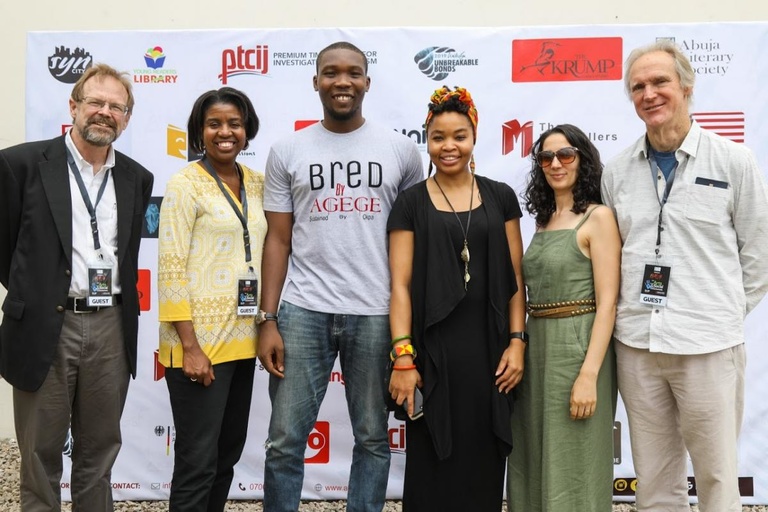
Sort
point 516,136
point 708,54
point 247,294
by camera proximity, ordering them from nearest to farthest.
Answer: point 247,294
point 708,54
point 516,136

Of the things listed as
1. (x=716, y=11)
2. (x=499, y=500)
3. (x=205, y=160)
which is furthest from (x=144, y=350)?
(x=716, y=11)

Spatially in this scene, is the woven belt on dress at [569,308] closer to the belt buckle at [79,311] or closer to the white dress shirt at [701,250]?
the white dress shirt at [701,250]

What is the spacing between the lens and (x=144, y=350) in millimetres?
3562

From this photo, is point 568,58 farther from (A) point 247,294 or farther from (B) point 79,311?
(B) point 79,311

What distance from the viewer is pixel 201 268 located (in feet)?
8.01

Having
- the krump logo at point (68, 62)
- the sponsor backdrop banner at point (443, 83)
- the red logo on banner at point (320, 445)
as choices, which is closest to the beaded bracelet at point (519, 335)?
the sponsor backdrop banner at point (443, 83)

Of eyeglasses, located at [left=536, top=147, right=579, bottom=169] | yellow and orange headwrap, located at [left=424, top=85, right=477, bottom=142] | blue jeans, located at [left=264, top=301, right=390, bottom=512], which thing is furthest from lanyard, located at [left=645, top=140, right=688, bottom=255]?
blue jeans, located at [left=264, top=301, right=390, bottom=512]

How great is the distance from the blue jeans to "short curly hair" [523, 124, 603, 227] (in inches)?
28.2

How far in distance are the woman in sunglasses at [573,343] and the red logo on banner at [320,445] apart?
4.83 feet

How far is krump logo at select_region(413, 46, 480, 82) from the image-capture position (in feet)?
11.2

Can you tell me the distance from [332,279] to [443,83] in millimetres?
1419

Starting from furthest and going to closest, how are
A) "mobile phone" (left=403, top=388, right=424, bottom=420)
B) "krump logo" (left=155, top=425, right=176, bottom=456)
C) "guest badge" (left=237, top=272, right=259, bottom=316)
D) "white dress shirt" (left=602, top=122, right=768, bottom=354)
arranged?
1. "krump logo" (left=155, top=425, right=176, bottom=456)
2. "guest badge" (left=237, top=272, right=259, bottom=316)
3. "mobile phone" (left=403, top=388, right=424, bottom=420)
4. "white dress shirt" (left=602, top=122, right=768, bottom=354)

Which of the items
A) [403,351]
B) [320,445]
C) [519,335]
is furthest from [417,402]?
[320,445]

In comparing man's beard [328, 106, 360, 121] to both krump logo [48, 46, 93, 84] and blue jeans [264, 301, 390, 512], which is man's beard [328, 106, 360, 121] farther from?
krump logo [48, 46, 93, 84]
